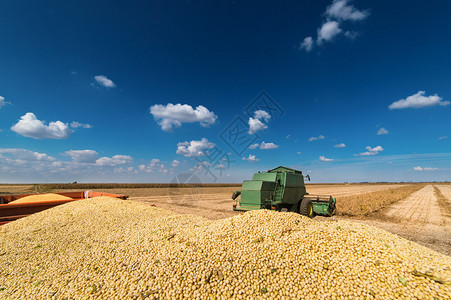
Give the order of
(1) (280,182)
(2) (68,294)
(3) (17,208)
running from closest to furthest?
1. (2) (68,294)
2. (3) (17,208)
3. (1) (280,182)

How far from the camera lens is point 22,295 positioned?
3514 millimetres

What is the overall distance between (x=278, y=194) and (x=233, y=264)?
18.5ft

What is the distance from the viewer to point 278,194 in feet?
29.6

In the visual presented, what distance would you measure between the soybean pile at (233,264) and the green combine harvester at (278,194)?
7.33 feet

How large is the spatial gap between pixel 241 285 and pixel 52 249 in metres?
5.35

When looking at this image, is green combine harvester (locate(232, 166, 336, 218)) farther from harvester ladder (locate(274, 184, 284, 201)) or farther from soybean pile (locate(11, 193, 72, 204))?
soybean pile (locate(11, 193, 72, 204))

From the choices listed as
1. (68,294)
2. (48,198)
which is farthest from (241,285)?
(48,198)

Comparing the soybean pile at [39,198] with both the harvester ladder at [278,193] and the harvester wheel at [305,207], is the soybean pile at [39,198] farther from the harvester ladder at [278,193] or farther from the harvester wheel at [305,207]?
the harvester wheel at [305,207]

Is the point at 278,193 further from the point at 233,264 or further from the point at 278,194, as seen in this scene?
the point at 233,264

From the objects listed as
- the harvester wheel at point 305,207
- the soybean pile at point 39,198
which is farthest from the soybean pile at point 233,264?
the soybean pile at point 39,198

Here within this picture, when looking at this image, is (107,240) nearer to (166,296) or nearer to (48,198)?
(166,296)

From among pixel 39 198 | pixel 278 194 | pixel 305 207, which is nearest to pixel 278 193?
pixel 278 194

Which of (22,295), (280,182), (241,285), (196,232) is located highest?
(280,182)

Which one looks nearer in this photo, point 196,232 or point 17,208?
point 196,232
